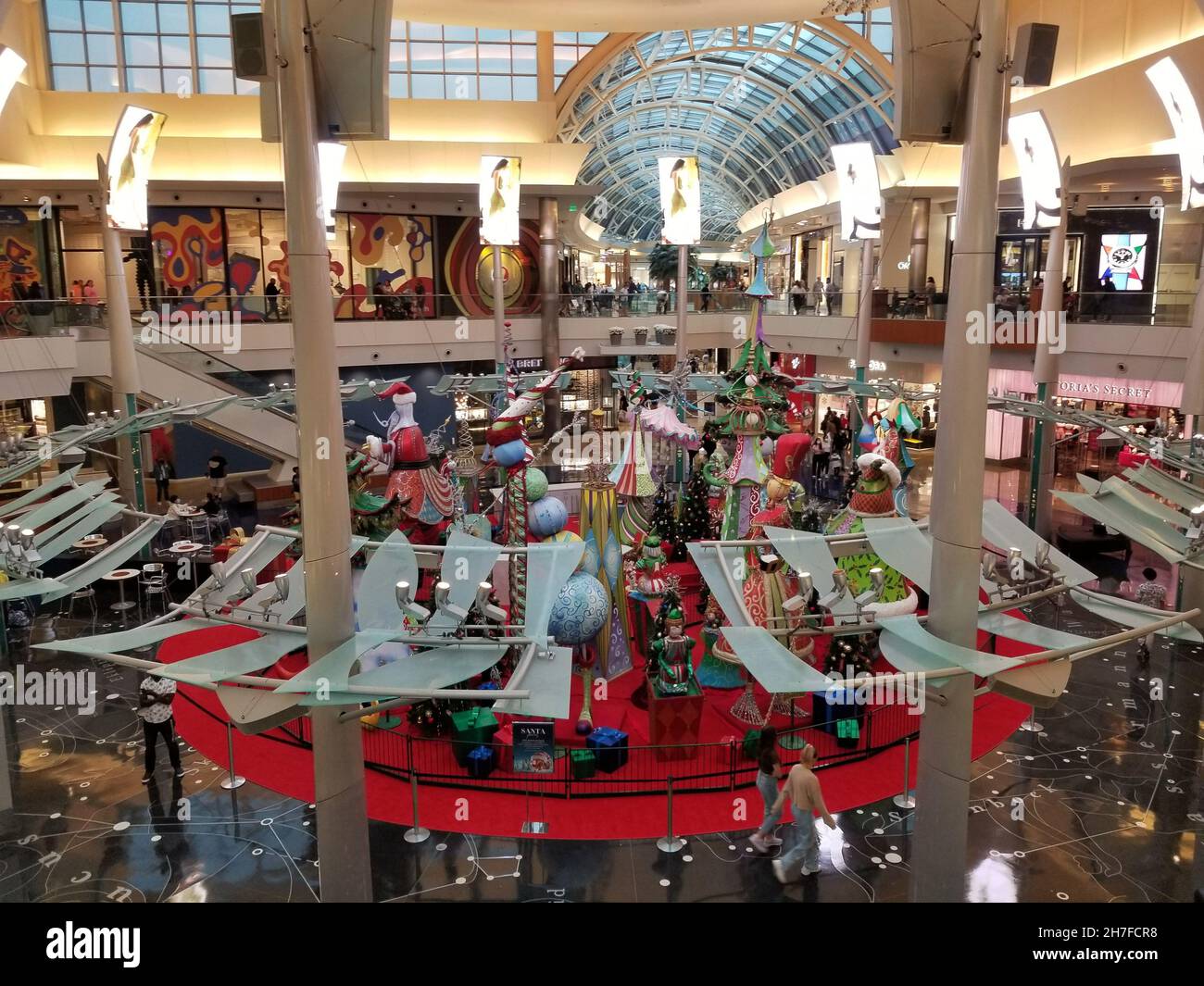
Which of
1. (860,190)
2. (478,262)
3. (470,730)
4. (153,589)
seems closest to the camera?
(470,730)

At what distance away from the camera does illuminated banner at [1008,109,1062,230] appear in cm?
1481

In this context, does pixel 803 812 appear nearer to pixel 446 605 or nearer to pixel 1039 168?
pixel 446 605

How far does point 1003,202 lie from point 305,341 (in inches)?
920

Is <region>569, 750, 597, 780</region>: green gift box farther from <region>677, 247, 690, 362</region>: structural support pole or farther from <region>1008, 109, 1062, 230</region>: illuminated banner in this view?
<region>1008, 109, 1062, 230</region>: illuminated banner

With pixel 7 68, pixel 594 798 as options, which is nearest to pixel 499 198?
pixel 7 68

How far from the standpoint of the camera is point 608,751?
356 inches

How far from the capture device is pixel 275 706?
538cm

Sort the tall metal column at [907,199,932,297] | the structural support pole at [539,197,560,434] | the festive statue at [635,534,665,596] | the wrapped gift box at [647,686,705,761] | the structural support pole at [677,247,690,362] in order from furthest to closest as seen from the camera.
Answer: the tall metal column at [907,199,932,297]
the structural support pole at [539,197,560,434]
the structural support pole at [677,247,690,362]
the festive statue at [635,534,665,596]
the wrapped gift box at [647,686,705,761]

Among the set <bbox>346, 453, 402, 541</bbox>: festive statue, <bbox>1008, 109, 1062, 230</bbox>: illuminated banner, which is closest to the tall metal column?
<bbox>1008, 109, 1062, 230</bbox>: illuminated banner

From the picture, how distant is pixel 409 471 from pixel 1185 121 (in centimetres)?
1193

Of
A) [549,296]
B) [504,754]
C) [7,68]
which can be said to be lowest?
[504,754]

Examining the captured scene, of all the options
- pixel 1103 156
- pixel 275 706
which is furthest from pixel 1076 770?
pixel 1103 156

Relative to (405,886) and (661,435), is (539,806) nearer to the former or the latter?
(405,886)

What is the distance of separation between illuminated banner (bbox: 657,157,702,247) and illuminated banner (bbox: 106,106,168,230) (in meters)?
8.69
